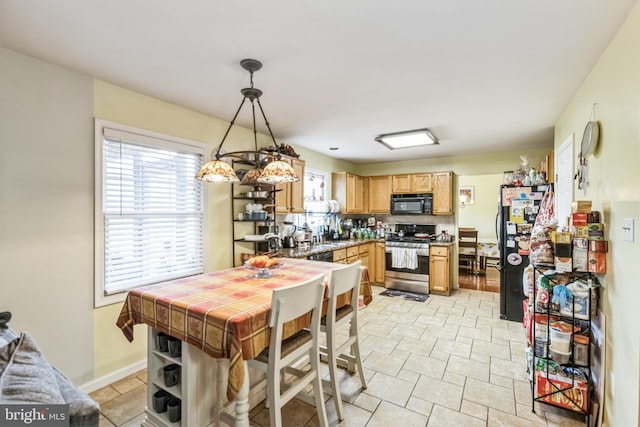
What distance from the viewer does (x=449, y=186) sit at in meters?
5.18

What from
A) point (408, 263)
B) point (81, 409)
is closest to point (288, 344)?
point (81, 409)

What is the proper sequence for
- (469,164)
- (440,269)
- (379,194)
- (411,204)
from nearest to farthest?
(440,269), (469,164), (411,204), (379,194)

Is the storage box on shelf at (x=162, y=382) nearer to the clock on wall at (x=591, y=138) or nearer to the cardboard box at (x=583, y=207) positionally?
the cardboard box at (x=583, y=207)

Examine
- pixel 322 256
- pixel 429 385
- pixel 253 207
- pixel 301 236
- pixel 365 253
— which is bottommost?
pixel 429 385

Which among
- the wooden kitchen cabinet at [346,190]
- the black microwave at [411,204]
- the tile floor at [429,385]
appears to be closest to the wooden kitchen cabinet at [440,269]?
the black microwave at [411,204]

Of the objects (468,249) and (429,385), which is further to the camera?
(468,249)

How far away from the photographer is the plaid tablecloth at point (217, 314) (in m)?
1.43

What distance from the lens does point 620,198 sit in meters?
1.67

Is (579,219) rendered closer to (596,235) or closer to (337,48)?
(596,235)

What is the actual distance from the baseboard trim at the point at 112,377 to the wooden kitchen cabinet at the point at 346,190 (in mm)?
3851

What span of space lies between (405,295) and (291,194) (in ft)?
8.38

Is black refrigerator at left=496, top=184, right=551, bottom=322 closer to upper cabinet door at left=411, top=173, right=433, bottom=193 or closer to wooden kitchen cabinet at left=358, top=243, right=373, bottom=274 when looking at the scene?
upper cabinet door at left=411, top=173, right=433, bottom=193

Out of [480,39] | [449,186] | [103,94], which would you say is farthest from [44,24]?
[449,186]

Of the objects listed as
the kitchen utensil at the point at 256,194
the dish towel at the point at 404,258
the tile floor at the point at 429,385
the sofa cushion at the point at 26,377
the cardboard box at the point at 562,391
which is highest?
the kitchen utensil at the point at 256,194
